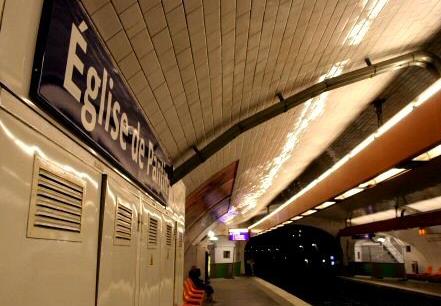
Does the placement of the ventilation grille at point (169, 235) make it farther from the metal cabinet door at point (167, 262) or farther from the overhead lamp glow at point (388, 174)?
the overhead lamp glow at point (388, 174)

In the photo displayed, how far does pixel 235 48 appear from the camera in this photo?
346 cm

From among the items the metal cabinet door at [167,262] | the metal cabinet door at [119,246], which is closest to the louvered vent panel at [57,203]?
the metal cabinet door at [119,246]

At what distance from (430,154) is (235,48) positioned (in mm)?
2275

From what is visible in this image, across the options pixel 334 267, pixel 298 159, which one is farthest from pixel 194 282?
pixel 334 267

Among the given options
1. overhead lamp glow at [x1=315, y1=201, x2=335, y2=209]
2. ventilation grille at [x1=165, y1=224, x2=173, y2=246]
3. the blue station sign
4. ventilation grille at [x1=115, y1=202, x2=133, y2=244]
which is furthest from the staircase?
the blue station sign

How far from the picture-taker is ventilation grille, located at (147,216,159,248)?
3389mm

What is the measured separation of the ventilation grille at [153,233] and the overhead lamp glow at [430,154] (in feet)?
8.75

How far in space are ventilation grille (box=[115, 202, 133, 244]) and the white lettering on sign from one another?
0.36 meters

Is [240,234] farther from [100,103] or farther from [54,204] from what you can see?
[54,204]

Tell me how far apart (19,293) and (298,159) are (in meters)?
9.78

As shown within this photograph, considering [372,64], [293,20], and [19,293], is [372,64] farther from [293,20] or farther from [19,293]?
[19,293]

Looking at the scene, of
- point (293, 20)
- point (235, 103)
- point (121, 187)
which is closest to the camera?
point (121, 187)

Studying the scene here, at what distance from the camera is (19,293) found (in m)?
1.25

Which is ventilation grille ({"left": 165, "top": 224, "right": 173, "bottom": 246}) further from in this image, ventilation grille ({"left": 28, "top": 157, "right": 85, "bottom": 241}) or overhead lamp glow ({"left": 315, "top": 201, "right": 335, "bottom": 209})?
overhead lamp glow ({"left": 315, "top": 201, "right": 335, "bottom": 209})
